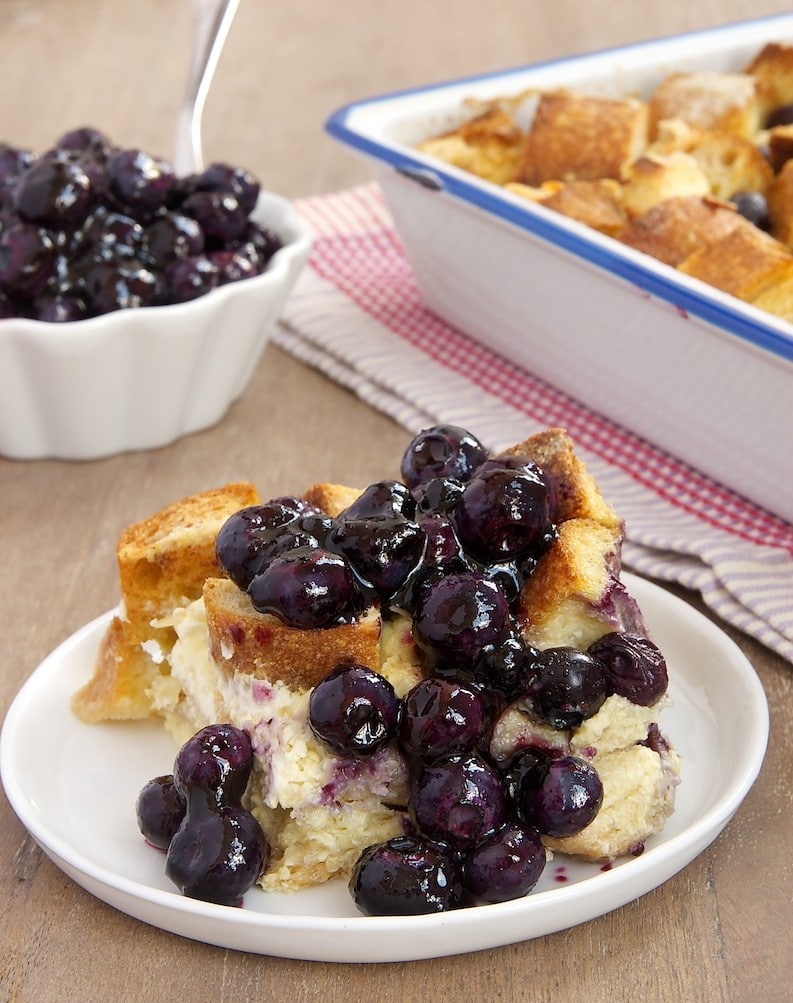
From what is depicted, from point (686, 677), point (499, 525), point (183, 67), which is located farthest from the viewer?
point (183, 67)

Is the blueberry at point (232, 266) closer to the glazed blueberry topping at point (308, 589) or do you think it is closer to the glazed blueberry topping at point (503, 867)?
the glazed blueberry topping at point (308, 589)

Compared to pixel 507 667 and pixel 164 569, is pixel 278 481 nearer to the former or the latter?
pixel 164 569

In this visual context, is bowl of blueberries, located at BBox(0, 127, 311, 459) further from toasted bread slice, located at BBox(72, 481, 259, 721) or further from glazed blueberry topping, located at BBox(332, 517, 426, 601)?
glazed blueberry topping, located at BBox(332, 517, 426, 601)

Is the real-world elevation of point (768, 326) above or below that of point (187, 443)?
above

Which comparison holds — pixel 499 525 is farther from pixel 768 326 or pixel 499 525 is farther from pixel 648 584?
pixel 768 326

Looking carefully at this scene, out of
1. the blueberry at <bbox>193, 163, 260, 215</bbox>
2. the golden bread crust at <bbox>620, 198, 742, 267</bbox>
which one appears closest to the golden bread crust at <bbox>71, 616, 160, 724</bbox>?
the blueberry at <bbox>193, 163, 260, 215</bbox>

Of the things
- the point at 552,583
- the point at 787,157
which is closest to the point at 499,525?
the point at 552,583
